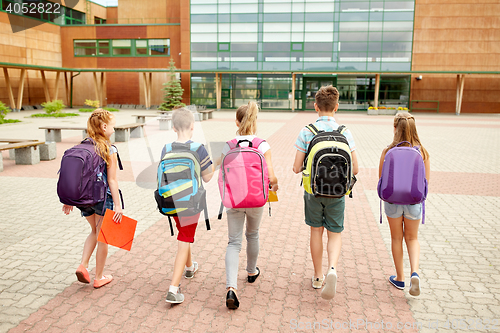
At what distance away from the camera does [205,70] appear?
1409 inches

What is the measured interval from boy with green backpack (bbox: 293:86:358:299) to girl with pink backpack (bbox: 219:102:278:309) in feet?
1.18

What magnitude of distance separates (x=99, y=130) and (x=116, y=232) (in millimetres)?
962

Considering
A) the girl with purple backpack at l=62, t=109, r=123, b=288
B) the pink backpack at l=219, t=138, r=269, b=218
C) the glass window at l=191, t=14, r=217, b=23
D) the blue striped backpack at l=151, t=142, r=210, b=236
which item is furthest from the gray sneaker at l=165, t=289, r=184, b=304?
the glass window at l=191, t=14, r=217, b=23

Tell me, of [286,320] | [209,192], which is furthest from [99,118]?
[209,192]

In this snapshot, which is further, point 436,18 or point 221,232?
point 436,18

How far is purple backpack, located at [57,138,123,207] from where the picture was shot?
11.1 feet

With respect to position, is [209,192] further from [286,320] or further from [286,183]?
[286,320]

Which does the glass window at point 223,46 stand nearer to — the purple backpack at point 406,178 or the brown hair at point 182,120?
the brown hair at point 182,120

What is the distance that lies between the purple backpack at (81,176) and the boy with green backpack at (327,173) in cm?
183

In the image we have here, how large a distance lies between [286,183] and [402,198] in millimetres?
5030

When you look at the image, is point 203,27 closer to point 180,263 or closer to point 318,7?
point 318,7

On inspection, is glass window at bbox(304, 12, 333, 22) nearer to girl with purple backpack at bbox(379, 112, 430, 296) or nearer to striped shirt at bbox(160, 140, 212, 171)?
girl with purple backpack at bbox(379, 112, 430, 296)

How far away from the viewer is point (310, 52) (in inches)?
1384

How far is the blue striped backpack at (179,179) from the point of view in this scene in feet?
10.8
